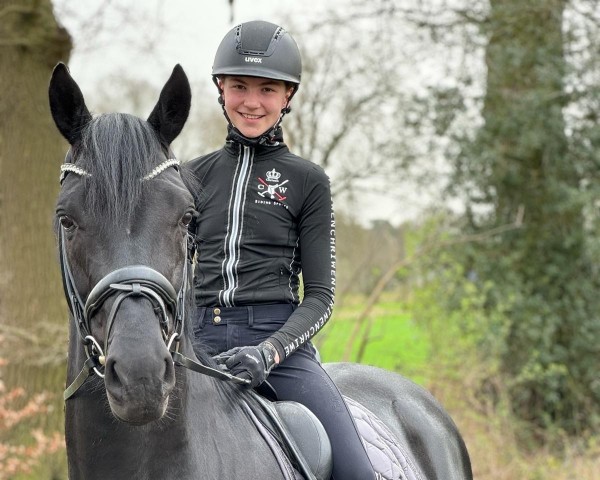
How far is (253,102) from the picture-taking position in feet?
12.1

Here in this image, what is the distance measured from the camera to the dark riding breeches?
347 cm

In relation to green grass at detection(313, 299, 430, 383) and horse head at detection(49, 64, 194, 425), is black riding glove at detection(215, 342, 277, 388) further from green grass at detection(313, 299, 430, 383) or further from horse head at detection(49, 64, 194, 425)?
green grass at detection(313, 299, 430, 383)

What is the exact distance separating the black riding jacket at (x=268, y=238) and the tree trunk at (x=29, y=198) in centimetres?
643

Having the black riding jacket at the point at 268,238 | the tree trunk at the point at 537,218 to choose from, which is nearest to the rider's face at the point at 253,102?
the black riding jacket at the point at 268,238

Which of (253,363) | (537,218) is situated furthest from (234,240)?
(537,218)

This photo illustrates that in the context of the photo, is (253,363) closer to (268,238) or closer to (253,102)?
(268,238)

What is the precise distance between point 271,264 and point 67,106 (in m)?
0.99

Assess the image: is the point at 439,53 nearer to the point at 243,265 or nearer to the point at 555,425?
the point at 555,425

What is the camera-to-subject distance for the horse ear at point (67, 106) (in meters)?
2.96

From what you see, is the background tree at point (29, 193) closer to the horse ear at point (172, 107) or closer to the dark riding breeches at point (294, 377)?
the dark riding breeches at point (294, 377)

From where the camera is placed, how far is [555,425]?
44.8ft

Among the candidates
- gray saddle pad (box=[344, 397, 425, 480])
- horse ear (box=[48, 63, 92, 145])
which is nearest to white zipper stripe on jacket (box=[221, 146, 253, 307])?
horse ear (box=[48, 63, 92, 145])

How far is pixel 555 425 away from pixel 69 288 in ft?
39.7

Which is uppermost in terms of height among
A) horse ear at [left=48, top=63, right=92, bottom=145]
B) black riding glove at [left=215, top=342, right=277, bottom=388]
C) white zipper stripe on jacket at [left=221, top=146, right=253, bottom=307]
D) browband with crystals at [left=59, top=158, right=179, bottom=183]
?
horse ear at [left=48, top=63, right=92, bottom=145]
